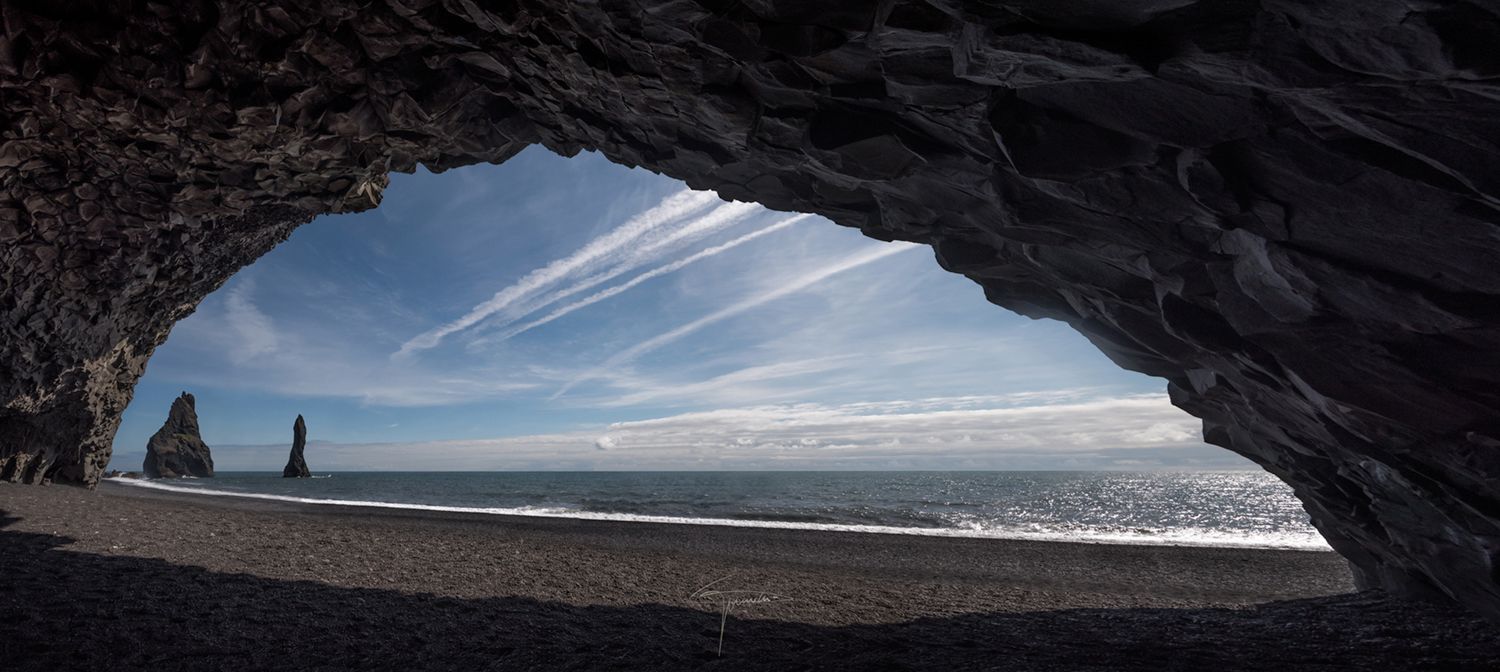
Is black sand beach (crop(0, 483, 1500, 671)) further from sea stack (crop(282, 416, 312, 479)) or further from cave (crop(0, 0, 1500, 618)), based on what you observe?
sea stack (crop(282, 416, 312, 479))

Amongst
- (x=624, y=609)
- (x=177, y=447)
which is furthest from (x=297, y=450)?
(x=624, y=609)

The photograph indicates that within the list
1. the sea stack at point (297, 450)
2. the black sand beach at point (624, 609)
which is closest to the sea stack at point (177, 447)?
the sea stack at point (297, 450)

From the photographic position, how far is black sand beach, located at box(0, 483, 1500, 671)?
7.90m

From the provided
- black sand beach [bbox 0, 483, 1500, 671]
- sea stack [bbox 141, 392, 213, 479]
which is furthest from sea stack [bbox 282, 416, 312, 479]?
black sand beach [bbox 0, 483, 1500, 671]

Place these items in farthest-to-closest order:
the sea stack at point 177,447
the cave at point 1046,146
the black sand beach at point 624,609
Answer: the sea stack at point 177,447
the black sand beach at point 624,609
the cave at point 1046,146

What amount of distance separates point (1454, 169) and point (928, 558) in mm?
16910

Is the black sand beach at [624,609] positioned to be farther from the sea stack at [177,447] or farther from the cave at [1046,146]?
the sea stack at [177,447]

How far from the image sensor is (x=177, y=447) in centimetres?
11875

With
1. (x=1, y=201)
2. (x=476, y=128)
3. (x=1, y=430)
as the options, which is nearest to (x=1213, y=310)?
(x=476, y=128)

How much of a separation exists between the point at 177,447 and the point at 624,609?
163299 mm

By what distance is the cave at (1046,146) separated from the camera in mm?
5078

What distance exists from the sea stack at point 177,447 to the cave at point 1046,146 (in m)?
144

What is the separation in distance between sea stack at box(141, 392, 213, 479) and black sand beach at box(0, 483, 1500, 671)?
141 meters

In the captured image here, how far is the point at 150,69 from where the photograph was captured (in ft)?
35.6
